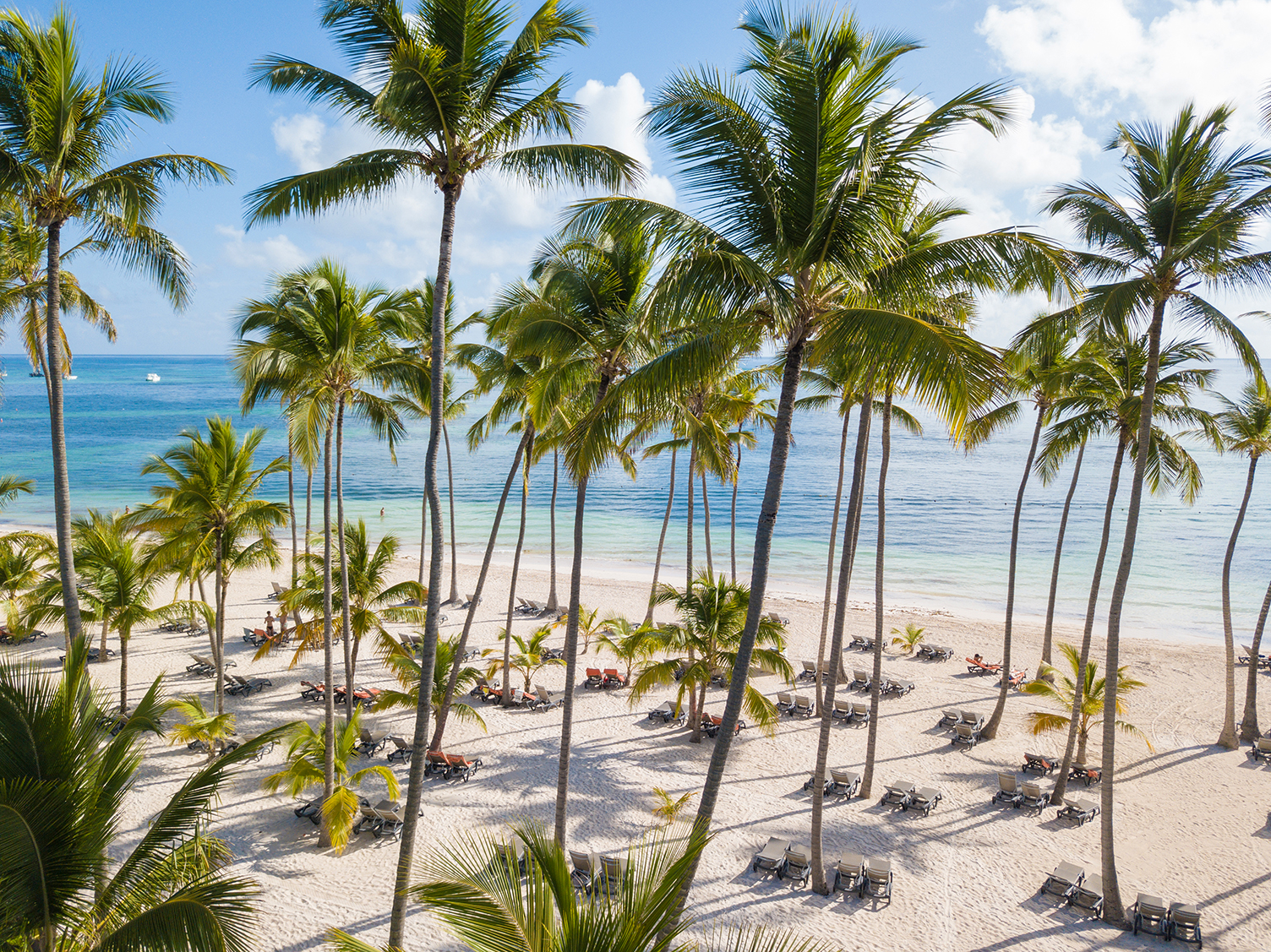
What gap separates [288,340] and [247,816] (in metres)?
7.98

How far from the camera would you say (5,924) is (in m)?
4.27

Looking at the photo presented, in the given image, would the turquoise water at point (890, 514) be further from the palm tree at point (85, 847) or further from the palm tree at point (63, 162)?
the palm tree at point (85, 847)

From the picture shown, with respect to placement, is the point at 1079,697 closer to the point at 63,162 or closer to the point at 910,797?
the point at 910,797

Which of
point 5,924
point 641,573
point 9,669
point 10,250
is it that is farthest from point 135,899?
point 641,573

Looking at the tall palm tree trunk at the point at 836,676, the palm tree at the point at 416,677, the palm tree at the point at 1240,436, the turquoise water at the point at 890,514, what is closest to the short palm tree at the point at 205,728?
the palm tree at the point at 416,677

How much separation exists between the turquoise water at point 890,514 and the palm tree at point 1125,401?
56.7 ft

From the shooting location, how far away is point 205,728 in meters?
13.3

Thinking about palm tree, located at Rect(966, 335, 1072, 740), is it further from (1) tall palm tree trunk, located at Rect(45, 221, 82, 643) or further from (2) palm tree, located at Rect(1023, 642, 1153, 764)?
(1) tall palm tree trunk, located at Rect(45, 221, 82, 643)

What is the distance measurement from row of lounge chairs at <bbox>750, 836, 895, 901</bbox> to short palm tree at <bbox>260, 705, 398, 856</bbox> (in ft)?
20.1

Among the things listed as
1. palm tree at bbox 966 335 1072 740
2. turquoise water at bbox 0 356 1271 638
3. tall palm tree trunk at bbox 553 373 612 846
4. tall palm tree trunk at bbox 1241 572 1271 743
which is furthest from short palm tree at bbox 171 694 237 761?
tall palm tree trunk at bbox 1241 572 1271 743

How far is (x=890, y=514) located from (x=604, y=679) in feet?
141

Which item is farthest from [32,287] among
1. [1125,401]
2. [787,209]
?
[1125,401]

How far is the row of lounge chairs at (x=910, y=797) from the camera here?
13.1m

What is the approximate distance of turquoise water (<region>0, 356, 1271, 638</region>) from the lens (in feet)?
115
